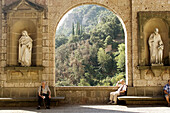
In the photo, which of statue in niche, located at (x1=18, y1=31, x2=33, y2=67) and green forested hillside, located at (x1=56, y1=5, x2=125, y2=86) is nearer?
statue in niche, located at (x1=18, y1=31, x2=33, y2=67)

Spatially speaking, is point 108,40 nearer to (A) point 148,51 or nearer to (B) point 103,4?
(B) point 103,4

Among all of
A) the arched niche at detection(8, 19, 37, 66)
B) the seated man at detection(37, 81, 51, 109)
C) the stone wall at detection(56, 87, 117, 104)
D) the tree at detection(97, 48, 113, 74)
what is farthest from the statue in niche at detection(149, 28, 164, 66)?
the tree at detection(97, 48, 113, 74)

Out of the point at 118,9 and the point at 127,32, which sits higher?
the point at 118,9

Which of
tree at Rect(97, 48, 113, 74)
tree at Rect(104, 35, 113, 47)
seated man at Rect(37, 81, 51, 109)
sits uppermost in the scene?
tree at Rect(104, 35, 113, 47)

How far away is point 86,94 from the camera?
10.0 m

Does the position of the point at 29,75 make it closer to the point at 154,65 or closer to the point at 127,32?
the point at 127,32

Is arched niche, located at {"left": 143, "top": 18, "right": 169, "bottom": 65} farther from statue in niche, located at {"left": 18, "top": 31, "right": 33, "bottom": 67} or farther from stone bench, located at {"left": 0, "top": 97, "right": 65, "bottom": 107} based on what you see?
statue in niche, located at {"left": 18, "top": 31, "right": 33, "bottom": 67}

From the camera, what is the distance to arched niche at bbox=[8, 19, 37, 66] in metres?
9.65

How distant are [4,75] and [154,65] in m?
5.97

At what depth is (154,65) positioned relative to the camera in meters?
9.42

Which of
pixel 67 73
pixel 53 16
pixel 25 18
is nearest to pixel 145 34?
pixel 53 16

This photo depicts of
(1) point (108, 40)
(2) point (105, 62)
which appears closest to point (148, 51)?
(2) point (105, 62)

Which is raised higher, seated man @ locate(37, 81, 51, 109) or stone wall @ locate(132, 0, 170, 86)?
stone wall @ locate(132, 0, 170, 86)

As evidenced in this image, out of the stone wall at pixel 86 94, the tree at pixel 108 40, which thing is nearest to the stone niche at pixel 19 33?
the stone wall at pixel 86 94
